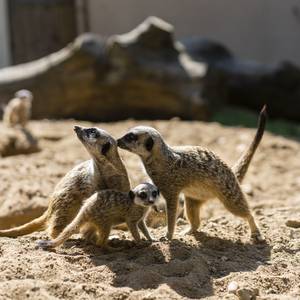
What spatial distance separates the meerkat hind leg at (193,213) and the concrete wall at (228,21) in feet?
Result: 23.8

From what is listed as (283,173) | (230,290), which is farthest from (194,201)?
(283,173)

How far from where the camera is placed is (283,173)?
6543mm

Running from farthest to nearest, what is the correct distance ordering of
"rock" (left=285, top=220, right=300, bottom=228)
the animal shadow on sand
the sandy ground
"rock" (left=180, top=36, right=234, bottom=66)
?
"rock" (left=180, top=36, right=234, bottom=66), "rock" (left=285, top=220, right=300, bottom=228), the animal shadow on sand, the sandy ground

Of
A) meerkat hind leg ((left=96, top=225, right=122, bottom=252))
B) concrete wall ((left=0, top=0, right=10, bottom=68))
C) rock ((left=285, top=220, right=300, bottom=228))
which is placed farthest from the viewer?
concrete wall ((left=0, top=0, right=10, bottom=68))

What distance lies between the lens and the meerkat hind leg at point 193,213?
3984mm

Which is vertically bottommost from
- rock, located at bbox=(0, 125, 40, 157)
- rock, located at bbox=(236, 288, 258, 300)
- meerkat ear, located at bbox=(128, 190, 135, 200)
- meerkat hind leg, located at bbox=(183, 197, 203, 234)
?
rock, located at bbox=(0, 125, 40, 157)

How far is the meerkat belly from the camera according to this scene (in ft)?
12.5

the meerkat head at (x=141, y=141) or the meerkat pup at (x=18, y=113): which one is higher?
the meerkat head at (x=141, y=141)

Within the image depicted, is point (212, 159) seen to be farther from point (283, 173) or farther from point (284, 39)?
point (284, 39)

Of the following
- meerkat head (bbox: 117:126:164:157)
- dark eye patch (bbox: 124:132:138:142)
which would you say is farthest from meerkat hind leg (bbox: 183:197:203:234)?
dark eye patch (bbox: 124:132:138:142)

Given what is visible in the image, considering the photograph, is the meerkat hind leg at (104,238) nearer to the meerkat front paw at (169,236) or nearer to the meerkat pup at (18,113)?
the meerkat front paw at (169,236)

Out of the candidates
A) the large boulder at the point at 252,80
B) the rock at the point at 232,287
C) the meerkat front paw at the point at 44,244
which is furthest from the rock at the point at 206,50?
the rock at the point at 232,287

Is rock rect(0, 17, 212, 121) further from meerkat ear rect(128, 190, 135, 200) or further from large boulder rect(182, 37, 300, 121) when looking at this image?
meerkat ear rect(128, 190, 135, 200)

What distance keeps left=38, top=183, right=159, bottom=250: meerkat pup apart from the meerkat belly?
12.8 inches
